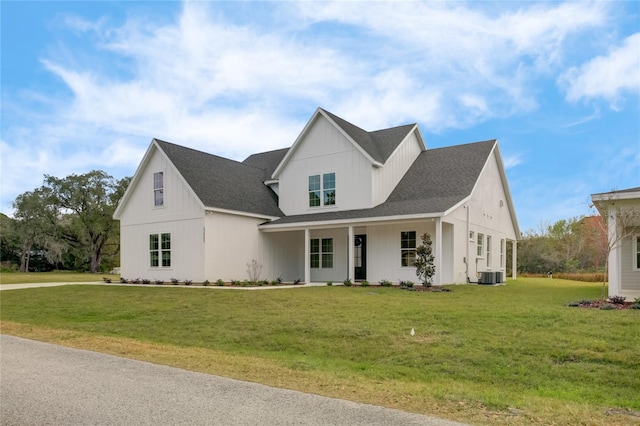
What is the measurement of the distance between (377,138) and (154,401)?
20199 mm

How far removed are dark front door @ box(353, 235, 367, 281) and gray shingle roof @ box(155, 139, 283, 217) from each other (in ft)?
14.8

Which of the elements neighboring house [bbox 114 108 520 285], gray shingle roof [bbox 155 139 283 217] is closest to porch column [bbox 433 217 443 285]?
neighboring house [bbox 114 108 520 285]

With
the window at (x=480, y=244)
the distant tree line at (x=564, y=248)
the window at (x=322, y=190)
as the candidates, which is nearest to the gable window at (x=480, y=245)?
the window at (x=480, y=244)

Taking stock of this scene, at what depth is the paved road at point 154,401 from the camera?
185 inches

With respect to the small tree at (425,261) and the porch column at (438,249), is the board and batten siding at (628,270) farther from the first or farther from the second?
the small tree at (425,261)

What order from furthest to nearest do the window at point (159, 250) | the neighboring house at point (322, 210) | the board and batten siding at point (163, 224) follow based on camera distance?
the window at point (159, 250)
the board and batten siding at point (163, 224)
the neighboring house at point (322, 210)

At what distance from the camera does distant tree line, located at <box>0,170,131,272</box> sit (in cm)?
4759

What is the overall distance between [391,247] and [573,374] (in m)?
13.4

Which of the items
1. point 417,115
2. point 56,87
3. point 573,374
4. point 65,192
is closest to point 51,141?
point 56,87

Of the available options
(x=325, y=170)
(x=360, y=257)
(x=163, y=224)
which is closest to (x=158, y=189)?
(x=163, y=224)

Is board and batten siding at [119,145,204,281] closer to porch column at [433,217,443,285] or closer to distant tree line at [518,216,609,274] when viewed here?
porch column at [433,217,443,285]

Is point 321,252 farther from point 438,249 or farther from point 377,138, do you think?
point 438,249

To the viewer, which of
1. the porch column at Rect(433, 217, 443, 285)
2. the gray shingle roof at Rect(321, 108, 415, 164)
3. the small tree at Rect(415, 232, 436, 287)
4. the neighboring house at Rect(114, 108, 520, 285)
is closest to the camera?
the small tree at Rect(415, 232, 436, 287)

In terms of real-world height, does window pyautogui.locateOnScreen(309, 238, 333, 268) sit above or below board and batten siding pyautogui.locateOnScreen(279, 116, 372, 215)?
below
